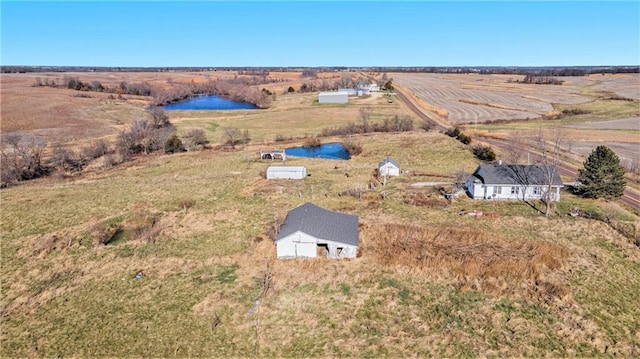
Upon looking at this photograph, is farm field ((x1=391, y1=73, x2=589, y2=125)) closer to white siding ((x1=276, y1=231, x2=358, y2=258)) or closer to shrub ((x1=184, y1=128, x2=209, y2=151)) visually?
shrub ((x1=184, y1=128, x2=209, y2=151))

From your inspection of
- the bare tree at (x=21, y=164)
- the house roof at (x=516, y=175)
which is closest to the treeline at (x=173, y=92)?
the bare tree at (x=21, y=164)

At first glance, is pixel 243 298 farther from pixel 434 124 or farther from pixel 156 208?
pixel 434 124

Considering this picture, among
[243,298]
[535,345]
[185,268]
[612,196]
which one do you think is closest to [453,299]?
[535,345]

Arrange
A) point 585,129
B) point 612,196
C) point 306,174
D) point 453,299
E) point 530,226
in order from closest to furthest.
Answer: point 453,299, point 530,226, point 612,196, point 306,174, point 585,129

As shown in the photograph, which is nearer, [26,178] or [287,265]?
[287,265]

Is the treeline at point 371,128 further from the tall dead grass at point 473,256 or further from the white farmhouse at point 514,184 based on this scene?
the tall dead grass at point 473,256

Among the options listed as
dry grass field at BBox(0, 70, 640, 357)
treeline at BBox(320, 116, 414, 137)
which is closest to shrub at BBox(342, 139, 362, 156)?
treeline at BBox(320, 116, 414, 137)
